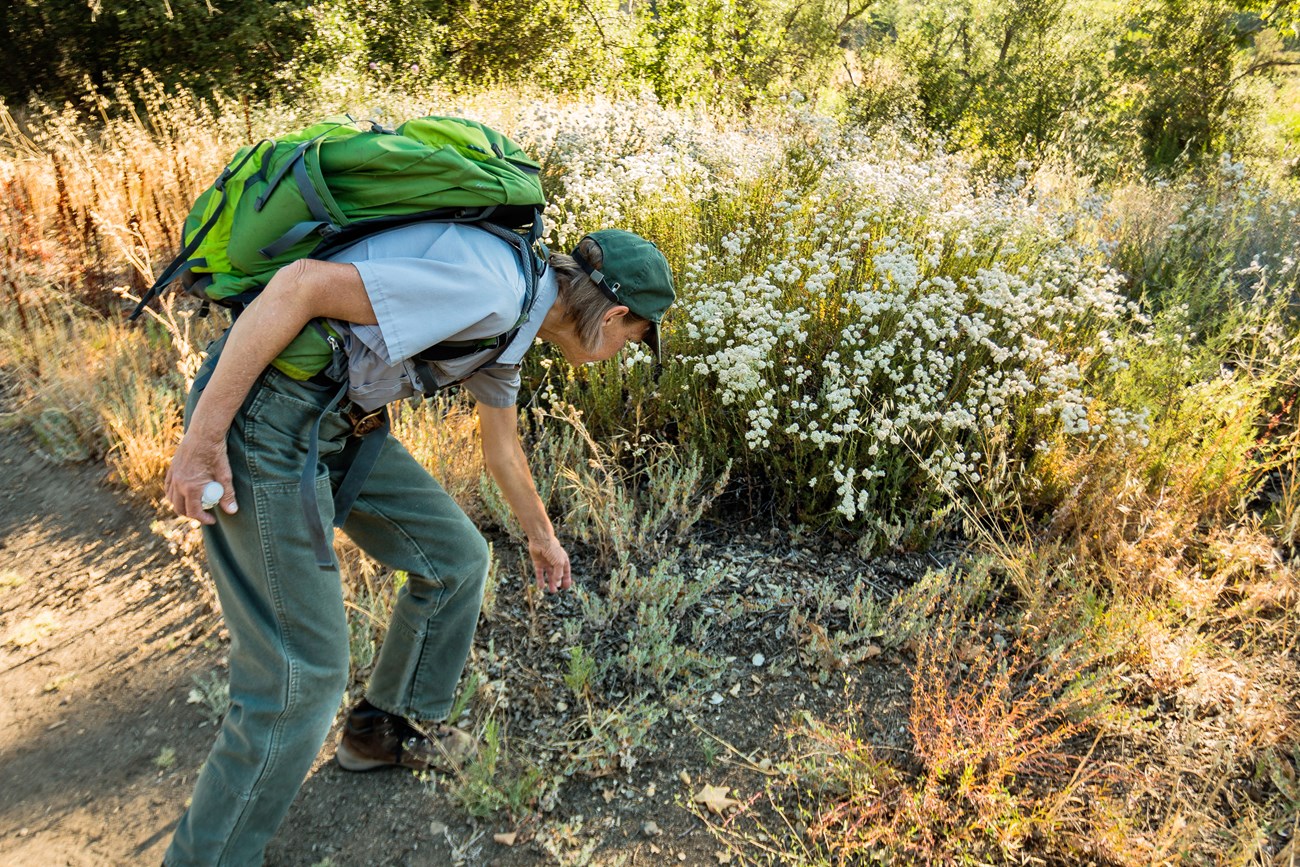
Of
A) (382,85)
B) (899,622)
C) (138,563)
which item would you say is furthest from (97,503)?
(382,85)

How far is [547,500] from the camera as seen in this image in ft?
11.9

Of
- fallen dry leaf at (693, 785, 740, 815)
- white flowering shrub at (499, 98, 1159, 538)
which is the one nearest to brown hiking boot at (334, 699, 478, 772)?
fallen dry leaf at (693, 785, 740, 815)

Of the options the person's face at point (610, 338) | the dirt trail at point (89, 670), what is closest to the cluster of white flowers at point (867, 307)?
the person's face at point (610, 338)

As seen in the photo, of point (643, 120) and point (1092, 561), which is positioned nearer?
point (1092, 561)

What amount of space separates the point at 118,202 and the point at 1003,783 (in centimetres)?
544

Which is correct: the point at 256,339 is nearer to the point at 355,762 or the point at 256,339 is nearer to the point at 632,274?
the point at 632,274

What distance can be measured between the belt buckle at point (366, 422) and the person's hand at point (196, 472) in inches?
11.3

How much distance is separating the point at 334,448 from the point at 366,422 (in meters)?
0.11

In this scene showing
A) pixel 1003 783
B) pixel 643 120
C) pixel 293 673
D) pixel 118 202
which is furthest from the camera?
pixel 643 120

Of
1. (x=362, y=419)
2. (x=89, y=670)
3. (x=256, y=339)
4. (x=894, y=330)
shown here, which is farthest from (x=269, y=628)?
(x=894, y=330)

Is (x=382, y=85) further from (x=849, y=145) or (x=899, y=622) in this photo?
(x=899, y=622)

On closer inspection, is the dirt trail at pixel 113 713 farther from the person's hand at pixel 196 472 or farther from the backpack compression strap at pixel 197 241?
the backpack compression strap at pixel 197 241

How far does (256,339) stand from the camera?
1557 millimetres

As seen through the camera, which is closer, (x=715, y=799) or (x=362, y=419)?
(x=362, y=419)
